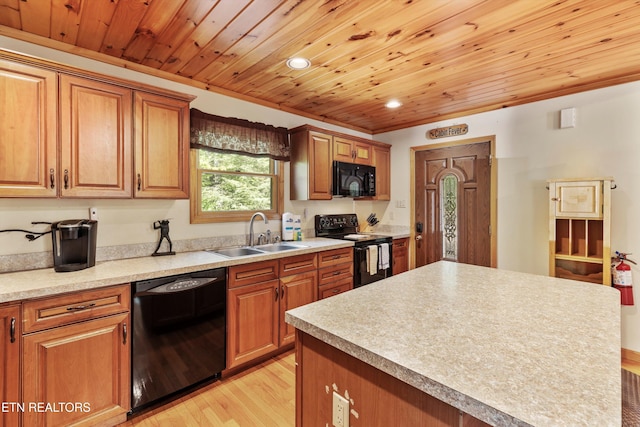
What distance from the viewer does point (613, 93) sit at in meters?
2.69

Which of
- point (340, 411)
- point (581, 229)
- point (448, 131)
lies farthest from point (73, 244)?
point (581, 229)

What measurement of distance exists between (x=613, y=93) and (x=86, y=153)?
13.8ft

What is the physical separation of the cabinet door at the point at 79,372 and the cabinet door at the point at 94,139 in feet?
2.74

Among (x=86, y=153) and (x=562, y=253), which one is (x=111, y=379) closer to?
(x=86, y=153)

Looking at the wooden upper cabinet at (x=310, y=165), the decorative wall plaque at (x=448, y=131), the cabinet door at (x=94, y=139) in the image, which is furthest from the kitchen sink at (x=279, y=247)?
the decorative wall plaque at (x=448, y=131)

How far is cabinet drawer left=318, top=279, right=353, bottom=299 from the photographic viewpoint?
296 cm

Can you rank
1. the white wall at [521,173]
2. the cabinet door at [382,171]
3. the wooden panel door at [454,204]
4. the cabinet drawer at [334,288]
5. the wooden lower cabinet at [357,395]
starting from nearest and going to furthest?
the wooden lower cabinet at [357,395] → the white wall at [521,173] → the cabinet drawer at [334,288] → the wooden panel door at [454,204] → the cabinet door at [382,171]

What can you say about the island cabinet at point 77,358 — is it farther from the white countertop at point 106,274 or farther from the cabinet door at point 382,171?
the cabinet door at point 382,171

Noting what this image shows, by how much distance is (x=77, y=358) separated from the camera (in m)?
1.67

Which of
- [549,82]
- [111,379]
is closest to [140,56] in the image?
[111,379]

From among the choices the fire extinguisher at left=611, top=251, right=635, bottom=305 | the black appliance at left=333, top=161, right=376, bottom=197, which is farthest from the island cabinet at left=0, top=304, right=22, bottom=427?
the fire extinguisher at left=611, top=251, right=635, bottom=305

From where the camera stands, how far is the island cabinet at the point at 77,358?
156 centimetres

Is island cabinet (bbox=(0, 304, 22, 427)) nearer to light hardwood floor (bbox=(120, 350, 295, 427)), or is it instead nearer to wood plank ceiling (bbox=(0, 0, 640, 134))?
light hardwood floor (bbox=(120, 350, 295, 427))

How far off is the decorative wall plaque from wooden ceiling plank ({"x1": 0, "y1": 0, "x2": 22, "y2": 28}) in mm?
3809
